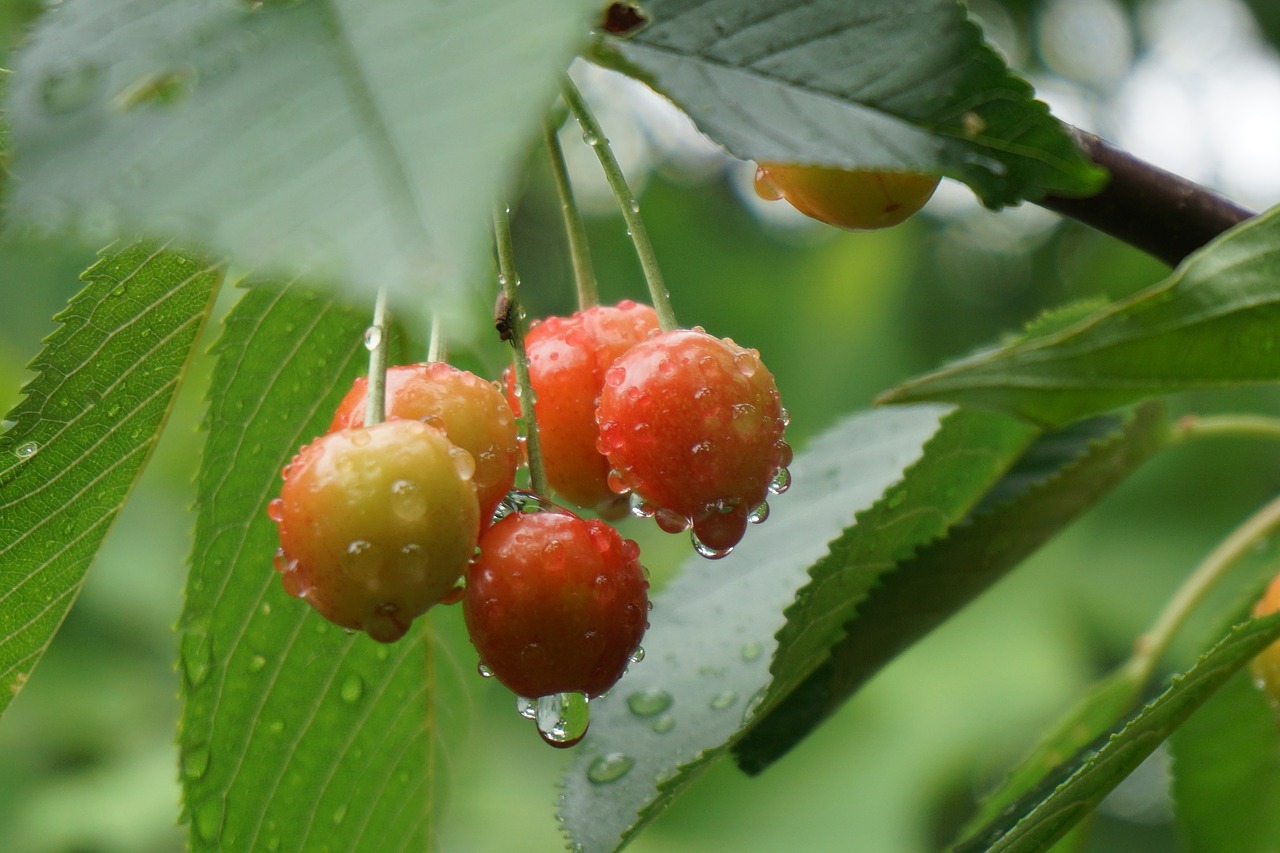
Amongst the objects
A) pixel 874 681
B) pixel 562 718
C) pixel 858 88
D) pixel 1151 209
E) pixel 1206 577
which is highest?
pixel 858 88

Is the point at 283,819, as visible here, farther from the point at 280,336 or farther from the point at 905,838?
the point at 905,838

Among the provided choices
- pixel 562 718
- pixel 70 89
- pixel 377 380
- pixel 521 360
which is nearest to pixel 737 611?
pixel 562 718

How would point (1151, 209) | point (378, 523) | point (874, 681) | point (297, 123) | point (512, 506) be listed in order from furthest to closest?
A: point (874, 681) → point (1151, 209) → point (512, 506) → point (378, 523) → point (297, 123)

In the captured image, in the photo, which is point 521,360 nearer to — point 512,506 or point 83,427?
point 512,506

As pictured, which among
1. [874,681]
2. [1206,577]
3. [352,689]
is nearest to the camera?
[352,689]

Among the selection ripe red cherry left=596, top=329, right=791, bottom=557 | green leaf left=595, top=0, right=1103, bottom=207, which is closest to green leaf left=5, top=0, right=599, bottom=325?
green leaf left=595, top=0, right=1103, bottom=207

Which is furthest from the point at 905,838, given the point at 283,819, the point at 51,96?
the point at 51,96

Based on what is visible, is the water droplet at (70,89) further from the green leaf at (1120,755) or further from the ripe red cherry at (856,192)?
the green leaf at (1120,755)
